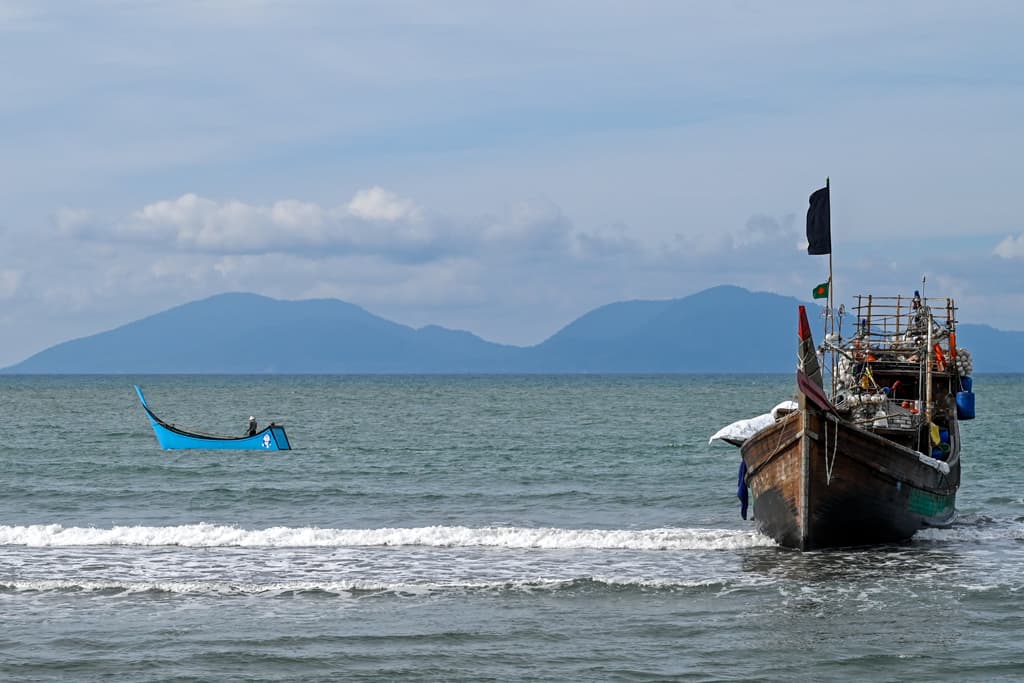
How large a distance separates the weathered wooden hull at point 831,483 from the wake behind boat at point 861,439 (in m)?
0.02

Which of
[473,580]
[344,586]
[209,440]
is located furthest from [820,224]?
[209,440]

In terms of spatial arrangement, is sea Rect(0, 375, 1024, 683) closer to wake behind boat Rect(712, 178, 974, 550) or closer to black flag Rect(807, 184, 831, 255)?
wake behind boat Rect(712, 178, 974, 550)

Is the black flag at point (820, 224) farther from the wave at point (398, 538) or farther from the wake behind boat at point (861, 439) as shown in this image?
the wave at point (398, 538)

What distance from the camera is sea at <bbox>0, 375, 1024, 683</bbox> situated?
17031mm

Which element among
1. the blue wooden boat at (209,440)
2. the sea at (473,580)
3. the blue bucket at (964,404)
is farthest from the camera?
the blue wooden boat at (209,440)

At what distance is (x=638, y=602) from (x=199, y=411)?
296 feet

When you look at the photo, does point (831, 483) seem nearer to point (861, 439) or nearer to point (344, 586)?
point (861, 439)

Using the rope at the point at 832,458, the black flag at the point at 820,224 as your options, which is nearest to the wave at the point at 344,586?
the rope at the point at 832,458

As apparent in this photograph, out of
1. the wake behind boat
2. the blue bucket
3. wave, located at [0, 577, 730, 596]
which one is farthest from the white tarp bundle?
wave, located at [0, 577, 730, 596]

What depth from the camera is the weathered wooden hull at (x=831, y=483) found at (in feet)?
78.7

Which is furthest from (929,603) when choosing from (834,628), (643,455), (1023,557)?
(643,455)

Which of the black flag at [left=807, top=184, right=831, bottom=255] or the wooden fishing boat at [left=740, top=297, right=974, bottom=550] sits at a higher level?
the black flag at [left=807, top=184, right=831, bottom=255]

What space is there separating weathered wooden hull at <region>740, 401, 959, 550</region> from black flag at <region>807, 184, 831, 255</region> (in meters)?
4.35

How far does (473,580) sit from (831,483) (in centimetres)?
749
